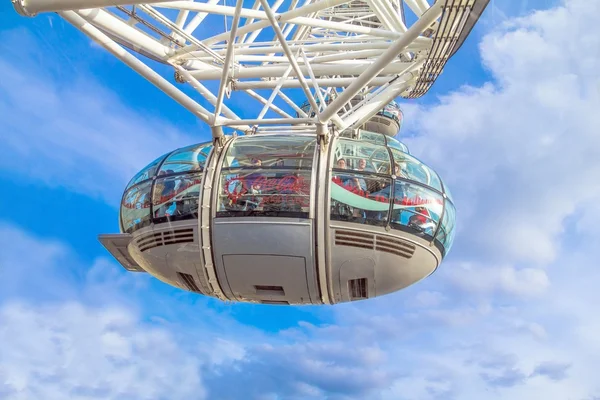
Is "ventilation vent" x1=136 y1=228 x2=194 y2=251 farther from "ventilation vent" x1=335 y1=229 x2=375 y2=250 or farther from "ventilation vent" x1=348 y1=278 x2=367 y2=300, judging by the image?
"ventilation vent" x1=348 y1=278 x2=367 y2=300

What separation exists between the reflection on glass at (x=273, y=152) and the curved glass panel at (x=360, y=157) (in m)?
0.51

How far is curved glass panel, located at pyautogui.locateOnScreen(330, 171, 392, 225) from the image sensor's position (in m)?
12.1

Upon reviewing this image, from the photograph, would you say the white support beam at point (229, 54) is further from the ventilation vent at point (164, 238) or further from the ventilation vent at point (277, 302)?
the ventilation vent at point (277, 302)

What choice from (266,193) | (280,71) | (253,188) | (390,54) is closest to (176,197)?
(253,188)

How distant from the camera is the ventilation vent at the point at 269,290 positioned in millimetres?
13047

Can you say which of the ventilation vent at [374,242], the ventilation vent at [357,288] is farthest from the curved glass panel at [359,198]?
the ventilation vent at [357,288]

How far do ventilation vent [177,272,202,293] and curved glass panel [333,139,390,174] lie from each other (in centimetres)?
361

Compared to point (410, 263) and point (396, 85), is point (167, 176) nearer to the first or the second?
point (410, 263)

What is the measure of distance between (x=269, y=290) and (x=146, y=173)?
3.38m

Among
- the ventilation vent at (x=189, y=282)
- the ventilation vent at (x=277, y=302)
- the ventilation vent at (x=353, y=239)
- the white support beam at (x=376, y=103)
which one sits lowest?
the ventilation vent at (x=277, y=302)

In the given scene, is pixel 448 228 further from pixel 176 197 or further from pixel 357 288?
pixel 176 197

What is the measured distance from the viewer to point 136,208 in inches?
532

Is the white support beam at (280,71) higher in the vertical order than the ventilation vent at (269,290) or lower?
higher

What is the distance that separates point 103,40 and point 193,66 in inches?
143
